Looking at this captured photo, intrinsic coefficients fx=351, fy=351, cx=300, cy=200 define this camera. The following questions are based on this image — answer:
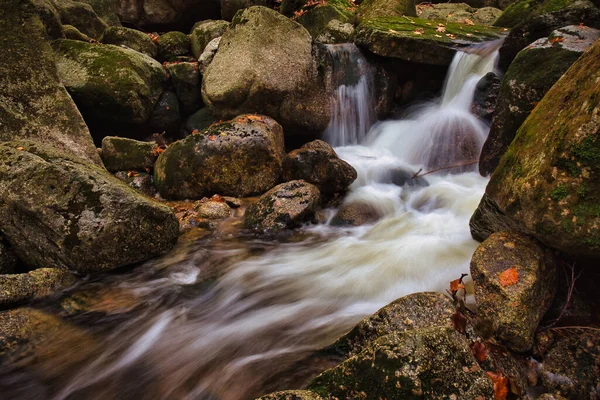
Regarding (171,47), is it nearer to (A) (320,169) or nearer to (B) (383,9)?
(B) (383,9)

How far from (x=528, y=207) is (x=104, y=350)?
3999 mm

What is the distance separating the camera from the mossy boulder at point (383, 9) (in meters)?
10.7

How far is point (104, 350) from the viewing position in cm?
322

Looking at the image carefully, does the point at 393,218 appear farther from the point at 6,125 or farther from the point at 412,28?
the point at 6,125

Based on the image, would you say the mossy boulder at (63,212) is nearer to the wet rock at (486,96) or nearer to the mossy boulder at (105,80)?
the mossy boulder at (105,80)

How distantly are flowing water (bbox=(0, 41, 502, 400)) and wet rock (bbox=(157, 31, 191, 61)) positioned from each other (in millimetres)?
7867

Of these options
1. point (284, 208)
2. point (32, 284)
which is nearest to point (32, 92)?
point (32, 284)

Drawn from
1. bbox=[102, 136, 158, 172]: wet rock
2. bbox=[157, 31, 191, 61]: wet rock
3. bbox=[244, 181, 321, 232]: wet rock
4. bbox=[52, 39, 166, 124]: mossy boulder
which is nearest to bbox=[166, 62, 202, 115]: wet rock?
bbox=[52, 39, 166, 124]: mossy boulder

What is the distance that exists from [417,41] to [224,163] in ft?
18.0

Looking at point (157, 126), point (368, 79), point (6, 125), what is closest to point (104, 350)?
point (6, 125)

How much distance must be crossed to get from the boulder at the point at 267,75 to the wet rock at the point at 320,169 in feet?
6.07

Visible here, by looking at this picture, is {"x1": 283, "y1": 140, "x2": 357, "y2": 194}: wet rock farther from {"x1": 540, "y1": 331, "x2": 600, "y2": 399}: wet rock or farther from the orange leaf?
{"x1": 540, "y1": 331, "x2": 600, "y2": 399}: wet rock

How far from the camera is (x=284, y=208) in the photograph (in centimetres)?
561

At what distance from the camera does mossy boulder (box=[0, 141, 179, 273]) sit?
396cm
